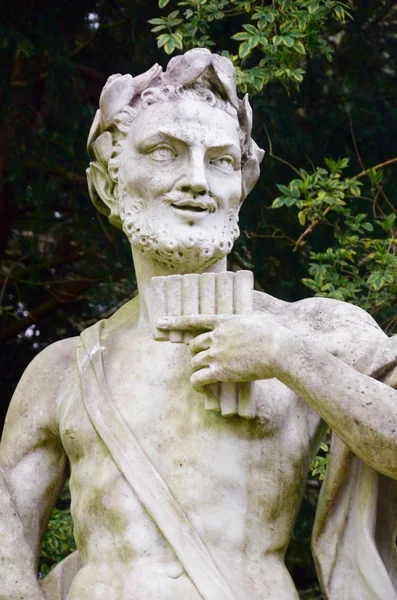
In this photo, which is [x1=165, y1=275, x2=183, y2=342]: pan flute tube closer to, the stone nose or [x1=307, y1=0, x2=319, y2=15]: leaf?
the stone nose

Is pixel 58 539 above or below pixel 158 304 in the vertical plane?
below

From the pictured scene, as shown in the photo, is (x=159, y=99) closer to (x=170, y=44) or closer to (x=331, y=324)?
(x=331, y=324)

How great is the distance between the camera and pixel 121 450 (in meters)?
6.43

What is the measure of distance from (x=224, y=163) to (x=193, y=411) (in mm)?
816

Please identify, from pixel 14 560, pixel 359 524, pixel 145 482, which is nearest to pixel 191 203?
pixel 145 482

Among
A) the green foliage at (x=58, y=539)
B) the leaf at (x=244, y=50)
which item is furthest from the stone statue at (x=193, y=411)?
the green foliage at (x=58, y=539)

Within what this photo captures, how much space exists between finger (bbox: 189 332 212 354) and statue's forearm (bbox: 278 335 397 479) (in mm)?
273

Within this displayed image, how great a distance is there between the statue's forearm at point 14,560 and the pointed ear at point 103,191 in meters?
0.95

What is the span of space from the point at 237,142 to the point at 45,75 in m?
3.64

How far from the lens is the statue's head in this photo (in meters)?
6.54

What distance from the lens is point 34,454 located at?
22.4ft

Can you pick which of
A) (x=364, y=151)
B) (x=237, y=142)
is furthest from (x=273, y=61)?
(x=237, y=142)


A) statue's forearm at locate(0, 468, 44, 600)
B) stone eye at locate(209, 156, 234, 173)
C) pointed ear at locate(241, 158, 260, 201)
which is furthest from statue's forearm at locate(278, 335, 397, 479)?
statue's forearm at locate(0, 468, 44, 600)

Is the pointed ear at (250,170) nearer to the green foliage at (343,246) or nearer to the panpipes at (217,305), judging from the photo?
the panpipes at (217,305)
